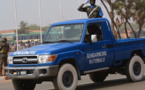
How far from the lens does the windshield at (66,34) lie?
1052cm

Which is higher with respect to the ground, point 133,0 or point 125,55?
point 133,0

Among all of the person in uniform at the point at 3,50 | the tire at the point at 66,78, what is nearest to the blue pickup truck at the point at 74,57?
the tire at the point at 66,78

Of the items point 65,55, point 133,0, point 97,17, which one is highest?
point 133,0

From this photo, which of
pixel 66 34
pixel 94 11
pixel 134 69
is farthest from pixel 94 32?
pixel 134 69

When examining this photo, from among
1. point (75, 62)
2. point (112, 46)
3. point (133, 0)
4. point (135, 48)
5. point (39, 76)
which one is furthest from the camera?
point (133, 0)

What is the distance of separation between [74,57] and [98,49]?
103cm

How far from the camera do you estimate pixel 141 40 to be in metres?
→ 12.2

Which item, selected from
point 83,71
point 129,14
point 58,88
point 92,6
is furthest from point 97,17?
point 129,14

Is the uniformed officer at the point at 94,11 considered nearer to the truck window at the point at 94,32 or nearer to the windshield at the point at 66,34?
the truck window at the point at 94,32

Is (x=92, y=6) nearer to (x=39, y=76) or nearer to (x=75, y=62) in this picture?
(x=75, y=62)

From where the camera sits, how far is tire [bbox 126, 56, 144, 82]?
11.7 meters

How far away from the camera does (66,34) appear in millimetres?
10695

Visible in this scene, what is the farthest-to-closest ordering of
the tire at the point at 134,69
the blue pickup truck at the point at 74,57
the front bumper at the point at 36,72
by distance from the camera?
the tire at the point at 134,69, the blue pickup truck at the point at 74,57, the front bumper at the point at 36,72

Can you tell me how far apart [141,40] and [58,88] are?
3865 millimetres
